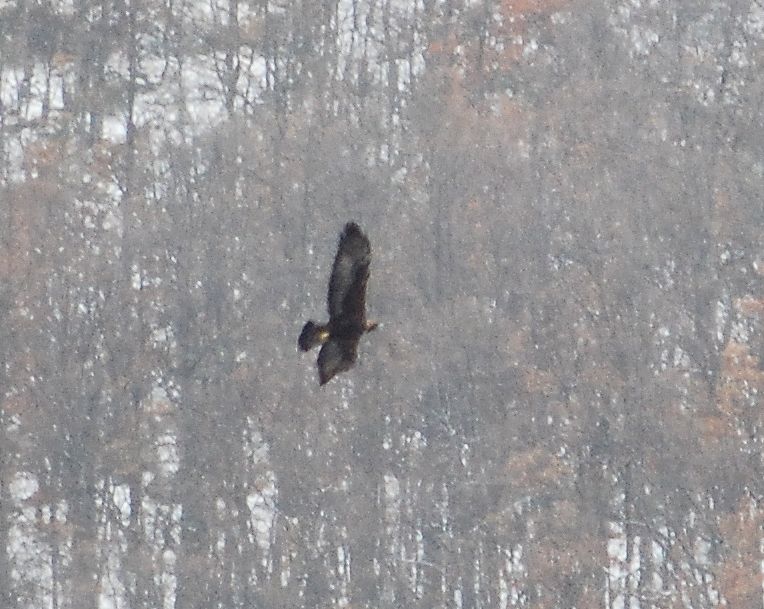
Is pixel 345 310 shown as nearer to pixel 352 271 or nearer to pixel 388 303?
pixel 352 271

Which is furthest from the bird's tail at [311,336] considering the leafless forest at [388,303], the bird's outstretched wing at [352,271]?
the leafless forest at [388,303]

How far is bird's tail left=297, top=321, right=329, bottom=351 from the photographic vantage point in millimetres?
10322

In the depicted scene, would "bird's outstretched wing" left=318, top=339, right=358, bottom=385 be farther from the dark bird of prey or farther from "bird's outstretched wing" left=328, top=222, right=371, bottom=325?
"bird's outstretched wing" left=328, top=222, right=371, bottom=325

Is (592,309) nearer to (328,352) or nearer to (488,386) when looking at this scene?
(488,386)

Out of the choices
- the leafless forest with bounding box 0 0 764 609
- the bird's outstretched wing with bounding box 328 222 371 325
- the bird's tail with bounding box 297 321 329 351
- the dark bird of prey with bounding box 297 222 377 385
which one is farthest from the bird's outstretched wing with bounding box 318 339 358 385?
the leafless forest with bounding box 0 0 764 609

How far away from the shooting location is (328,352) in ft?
36.6

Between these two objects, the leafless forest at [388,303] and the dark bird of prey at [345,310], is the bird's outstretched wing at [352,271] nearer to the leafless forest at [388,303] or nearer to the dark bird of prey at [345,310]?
the dark bird of prey at [345,310]

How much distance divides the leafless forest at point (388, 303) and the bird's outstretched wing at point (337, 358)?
46.1ft

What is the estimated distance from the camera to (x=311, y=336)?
1042cm

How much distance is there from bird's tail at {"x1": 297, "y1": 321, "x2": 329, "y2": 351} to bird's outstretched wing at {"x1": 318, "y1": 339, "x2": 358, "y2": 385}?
25cm

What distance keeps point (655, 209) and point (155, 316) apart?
21.5 feet

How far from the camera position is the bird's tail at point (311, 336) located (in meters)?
10.3

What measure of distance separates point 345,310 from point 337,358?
543mm

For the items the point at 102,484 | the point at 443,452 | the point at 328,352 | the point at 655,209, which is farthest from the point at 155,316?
the point at 328,352
